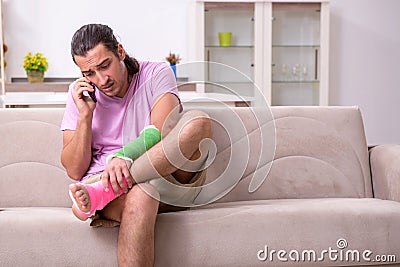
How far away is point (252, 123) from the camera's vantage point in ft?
Result: 8.53

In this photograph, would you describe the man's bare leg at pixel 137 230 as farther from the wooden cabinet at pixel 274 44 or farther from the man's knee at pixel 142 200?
the wooden cabinet at pixel 274 44

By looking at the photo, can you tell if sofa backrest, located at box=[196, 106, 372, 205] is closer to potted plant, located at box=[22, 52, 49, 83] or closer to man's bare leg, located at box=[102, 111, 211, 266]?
man's bare leg, located at box=[102, 111, 211, 266]

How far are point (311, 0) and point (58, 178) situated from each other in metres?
3.51

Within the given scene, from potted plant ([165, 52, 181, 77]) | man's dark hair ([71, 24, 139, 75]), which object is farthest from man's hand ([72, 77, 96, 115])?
potted plant ([165, 52, 181, 77])

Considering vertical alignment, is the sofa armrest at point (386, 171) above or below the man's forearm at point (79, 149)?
below

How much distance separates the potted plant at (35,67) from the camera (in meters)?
5.07

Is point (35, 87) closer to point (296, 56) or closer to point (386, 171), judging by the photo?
point (296, 56)

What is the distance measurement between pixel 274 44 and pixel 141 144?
3634 millimetres

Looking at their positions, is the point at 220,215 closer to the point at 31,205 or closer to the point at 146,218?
the point at 146,218

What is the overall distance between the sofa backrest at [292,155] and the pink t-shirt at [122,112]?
35 cm

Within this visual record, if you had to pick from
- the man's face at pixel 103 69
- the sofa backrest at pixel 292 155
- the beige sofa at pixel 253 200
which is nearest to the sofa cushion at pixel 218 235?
the beige sofa at pixel 253 200

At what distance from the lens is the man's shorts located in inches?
79.1

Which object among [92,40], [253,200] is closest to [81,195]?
[92,40]

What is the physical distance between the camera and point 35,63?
5.07m
